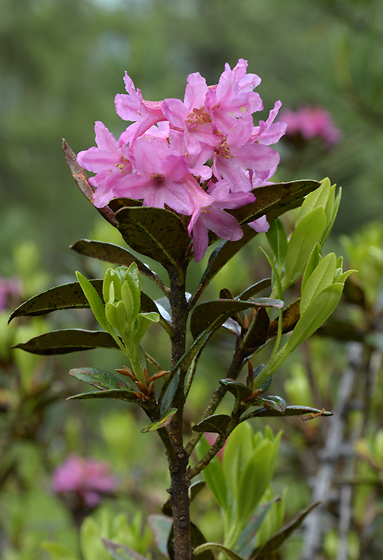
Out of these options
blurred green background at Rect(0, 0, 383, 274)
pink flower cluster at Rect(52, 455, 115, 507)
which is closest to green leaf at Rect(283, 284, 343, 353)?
pink flower cluster at Rect(52, 455, 115, 507)

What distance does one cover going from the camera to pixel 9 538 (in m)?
1.47

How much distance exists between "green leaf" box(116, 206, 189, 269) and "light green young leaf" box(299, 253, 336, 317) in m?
0.10

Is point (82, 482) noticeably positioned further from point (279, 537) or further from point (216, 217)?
point (216, 217)

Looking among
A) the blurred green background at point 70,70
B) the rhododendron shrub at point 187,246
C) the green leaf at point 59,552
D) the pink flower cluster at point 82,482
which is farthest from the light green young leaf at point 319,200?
the blurred green background at point 70,70

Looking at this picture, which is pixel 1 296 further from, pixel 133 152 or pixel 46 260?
pixel 46 260

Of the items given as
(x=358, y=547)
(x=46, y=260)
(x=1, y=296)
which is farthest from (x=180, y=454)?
(x=46, y=260)

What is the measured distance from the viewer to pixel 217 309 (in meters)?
0.41

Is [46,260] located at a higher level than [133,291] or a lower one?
higher

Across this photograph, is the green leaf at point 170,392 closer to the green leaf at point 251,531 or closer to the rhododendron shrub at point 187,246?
the rhododendron shrub at point 187,246

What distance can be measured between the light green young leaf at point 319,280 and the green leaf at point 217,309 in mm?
22

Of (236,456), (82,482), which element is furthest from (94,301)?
(82,482)

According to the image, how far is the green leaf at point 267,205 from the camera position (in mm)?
391

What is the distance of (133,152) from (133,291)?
0.10 meters

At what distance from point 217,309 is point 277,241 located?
0.30ft
